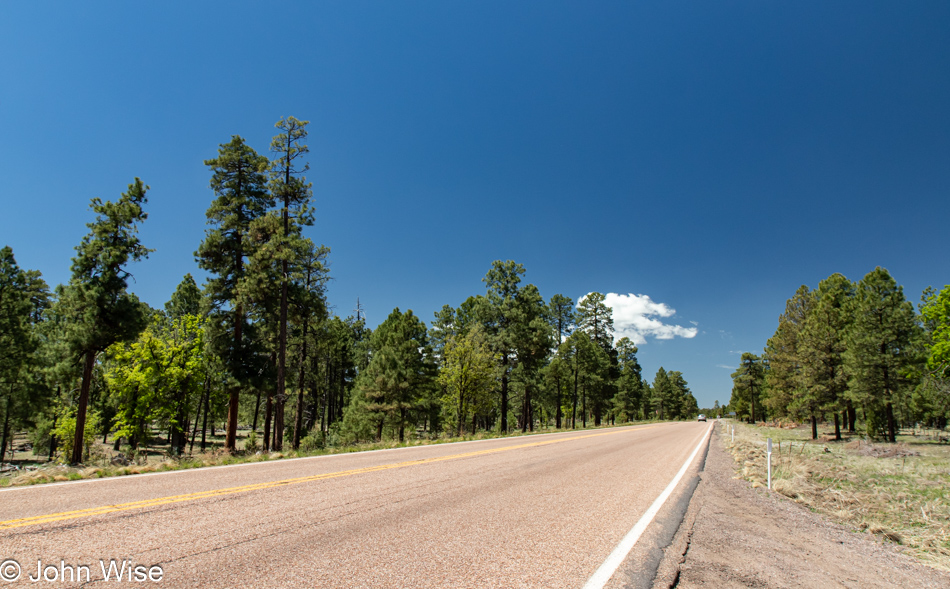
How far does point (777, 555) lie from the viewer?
14.3 feet

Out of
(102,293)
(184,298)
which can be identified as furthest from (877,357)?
(184,298)

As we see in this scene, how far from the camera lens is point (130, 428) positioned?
2534cm

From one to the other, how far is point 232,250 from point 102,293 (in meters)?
5.77

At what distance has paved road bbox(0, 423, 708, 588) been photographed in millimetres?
3271

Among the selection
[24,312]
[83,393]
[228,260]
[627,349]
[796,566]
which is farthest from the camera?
[627,349]

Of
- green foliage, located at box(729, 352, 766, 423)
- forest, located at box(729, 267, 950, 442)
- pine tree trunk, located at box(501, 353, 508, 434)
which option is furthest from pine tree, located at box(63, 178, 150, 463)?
green foliage, located at box(729, 352, 766, 423)

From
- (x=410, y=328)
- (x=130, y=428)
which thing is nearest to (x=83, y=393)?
(x=130, y=428)

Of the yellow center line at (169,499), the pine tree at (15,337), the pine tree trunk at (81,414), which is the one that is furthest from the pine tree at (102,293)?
the yellow center line at (169,499)

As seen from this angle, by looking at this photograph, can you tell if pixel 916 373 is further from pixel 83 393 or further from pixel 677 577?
pixel 83 393

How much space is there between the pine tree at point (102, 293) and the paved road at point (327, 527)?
15.6 m

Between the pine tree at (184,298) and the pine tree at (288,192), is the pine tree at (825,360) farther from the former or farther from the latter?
the pine tree at (184,298)

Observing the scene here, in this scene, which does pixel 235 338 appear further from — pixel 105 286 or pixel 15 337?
pixel 15 337

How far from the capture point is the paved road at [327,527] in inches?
129

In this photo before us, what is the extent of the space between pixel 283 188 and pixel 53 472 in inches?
629
